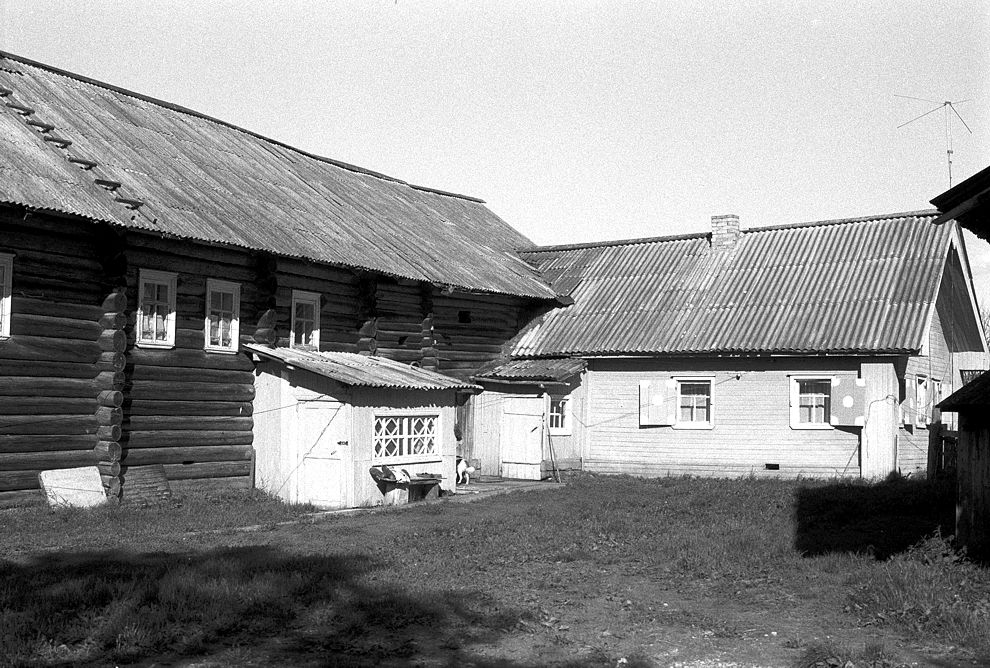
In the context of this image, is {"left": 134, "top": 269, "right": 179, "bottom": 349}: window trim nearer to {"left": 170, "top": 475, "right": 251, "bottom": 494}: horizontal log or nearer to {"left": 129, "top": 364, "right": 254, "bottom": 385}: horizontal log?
{"left": 129, "top": 364, "right": 254, "bottom": 385}: horizontal log

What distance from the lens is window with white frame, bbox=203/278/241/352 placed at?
18.1 metres

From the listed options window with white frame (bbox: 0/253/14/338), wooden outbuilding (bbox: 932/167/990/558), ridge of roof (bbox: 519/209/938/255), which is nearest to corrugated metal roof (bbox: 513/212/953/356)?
ridge of roof (bbox: 519/209/938/255)

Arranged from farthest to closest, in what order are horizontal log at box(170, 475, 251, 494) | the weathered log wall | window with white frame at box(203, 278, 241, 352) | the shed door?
window with white frame at box(203, 278, 241, 352) → the shed door → horizontal log at box(170, 475, 251, 494) → the weathered log wall

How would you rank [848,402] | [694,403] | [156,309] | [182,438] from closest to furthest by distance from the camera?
1. [156,309]
2. [182,438]
3. [848,402]
4. [694,403]

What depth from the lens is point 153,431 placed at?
675 inches

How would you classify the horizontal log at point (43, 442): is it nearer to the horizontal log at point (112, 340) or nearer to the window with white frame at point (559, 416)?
the horizontal log at point (112, 340)

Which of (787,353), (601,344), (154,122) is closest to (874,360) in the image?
(787,353)

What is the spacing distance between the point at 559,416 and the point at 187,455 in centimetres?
992

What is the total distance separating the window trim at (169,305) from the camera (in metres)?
16.8

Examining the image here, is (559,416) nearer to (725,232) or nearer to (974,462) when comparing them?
(725,232)

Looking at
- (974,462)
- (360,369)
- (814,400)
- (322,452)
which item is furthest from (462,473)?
(974,462)

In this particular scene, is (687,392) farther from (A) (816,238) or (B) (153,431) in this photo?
(B) (153,431)

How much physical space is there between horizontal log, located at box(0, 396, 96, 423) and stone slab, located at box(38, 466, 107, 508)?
873 millimetres

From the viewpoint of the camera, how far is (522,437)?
2389 cm
